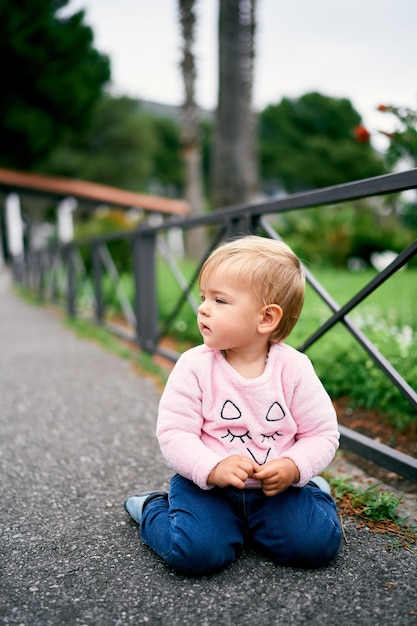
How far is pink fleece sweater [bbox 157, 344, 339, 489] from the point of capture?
6.01ft

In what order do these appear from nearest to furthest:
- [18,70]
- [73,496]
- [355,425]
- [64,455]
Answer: [73,496] < [64,455] < [355,425] < [18,70]

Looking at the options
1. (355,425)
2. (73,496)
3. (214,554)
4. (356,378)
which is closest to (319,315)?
(356,378)

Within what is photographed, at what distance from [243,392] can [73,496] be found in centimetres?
97

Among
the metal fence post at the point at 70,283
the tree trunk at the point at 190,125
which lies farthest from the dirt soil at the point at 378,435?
the tree trunk at the point at 190,125

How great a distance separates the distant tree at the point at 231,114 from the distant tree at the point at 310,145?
30812 mm

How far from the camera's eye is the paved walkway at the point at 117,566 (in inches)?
62.1

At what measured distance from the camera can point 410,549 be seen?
1883 mm

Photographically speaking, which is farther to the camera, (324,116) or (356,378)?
→ (324,116)

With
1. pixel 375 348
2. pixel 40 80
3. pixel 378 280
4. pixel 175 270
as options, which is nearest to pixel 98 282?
pixel 175 270

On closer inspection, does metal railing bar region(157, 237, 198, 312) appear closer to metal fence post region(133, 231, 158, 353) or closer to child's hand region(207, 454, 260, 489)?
metal fence post region(133, 231, 158, 353)

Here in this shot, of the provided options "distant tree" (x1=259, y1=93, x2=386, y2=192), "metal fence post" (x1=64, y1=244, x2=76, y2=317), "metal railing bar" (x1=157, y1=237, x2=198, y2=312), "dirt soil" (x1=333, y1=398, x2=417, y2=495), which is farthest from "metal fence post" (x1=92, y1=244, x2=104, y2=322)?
"distant tree" (x1=259, y1=93, x2=386, y2=192)

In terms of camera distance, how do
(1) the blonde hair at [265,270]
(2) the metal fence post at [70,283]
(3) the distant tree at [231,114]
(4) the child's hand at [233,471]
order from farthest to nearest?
1. (3) the distant tree at [231,114]
2. (2) the metal fence post at [70,283]
3. (1) the blonde hair at [265,270]
4. (4) the child's hand at [233,471]

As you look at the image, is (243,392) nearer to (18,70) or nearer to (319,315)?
(319,315)

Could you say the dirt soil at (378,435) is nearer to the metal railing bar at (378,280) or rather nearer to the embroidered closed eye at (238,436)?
the metal railing bar at (378,280)
